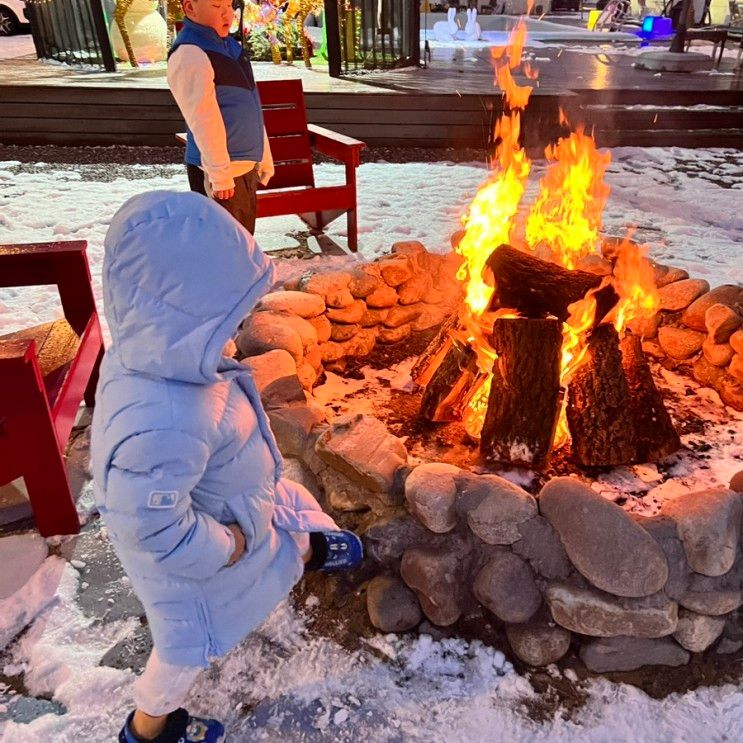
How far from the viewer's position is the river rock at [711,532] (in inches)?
72.2

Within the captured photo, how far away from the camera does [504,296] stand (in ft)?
8.80

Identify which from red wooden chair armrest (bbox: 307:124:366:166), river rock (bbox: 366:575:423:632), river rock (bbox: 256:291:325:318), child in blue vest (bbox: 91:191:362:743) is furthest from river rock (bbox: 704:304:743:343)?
red wooden chair armrest (bbox: 307:124:366:166)

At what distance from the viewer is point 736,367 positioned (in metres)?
2.99

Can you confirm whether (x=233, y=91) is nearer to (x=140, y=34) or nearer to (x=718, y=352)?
(x=718, y=352)

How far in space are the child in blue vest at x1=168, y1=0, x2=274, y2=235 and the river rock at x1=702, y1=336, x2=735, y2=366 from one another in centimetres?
267

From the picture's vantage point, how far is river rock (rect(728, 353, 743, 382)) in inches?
117

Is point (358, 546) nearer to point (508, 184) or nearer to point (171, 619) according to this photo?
point (171, 619)

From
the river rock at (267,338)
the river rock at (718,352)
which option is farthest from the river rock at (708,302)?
the river rock at (267,338)

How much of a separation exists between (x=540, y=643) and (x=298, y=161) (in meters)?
4.42

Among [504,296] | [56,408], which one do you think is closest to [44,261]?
[56,408]

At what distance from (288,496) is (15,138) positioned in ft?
27.4

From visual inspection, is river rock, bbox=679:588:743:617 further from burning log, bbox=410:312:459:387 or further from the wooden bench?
the wooden bench

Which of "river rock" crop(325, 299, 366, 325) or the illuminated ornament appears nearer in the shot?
"river rock" crop(325, 299, 366, 325)

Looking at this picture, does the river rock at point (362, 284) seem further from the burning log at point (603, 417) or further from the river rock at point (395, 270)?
the burning log at point (603, 417)
